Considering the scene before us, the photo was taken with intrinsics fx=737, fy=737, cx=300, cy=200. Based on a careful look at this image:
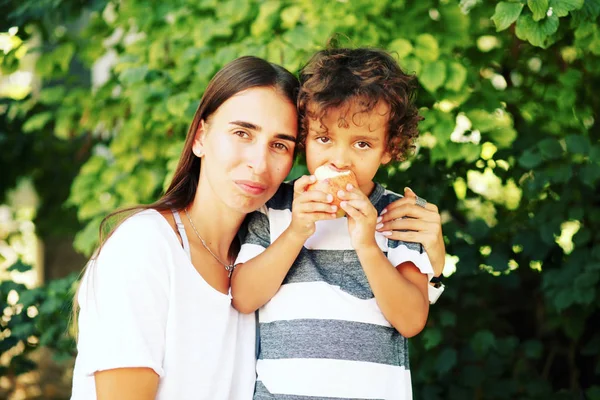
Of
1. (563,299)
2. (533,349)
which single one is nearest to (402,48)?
(563,299)

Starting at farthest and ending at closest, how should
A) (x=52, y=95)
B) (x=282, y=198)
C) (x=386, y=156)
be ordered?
(x=52, y=95) < (x=282, y=198) < (x=386, y=156)

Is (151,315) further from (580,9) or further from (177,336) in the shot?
(580,9)

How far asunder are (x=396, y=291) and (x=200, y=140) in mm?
768

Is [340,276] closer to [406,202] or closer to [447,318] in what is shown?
[406,202]

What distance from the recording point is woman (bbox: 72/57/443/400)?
6.04ft

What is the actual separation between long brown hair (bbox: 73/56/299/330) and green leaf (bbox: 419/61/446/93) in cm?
68

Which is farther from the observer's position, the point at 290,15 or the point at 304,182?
the point at 290,15

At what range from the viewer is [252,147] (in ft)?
6.77

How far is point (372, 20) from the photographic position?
2.91m

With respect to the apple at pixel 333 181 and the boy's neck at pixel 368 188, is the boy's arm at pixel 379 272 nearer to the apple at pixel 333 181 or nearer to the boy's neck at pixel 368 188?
the apple at pixel 333 181

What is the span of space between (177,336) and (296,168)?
36.4 inches

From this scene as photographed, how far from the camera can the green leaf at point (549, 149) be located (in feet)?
9.07

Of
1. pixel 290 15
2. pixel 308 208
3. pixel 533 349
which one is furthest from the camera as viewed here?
pixel 533 349

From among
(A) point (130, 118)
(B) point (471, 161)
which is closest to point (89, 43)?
(A) point (130, 118)
